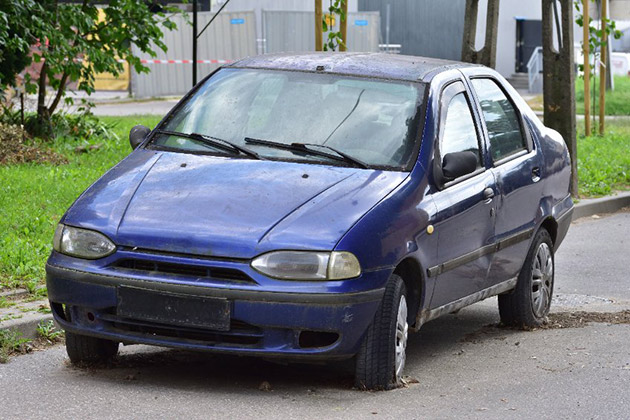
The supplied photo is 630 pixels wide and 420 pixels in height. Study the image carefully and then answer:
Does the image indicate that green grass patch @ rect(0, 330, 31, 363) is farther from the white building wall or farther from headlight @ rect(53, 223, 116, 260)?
the white building wall

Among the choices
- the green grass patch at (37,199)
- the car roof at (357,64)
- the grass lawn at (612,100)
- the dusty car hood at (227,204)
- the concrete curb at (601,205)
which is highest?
the car roof at (357,64)

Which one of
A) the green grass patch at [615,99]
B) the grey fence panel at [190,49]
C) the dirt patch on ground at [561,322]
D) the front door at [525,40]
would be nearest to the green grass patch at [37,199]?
the dirt patch on ground at [561,322]

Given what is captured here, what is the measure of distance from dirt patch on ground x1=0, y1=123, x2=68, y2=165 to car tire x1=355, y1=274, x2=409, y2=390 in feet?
28.2

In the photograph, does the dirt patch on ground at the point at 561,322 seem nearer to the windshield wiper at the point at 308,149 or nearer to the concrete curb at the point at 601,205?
the windshield wiper at the point at 308,149

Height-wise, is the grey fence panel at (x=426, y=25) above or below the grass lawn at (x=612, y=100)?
above

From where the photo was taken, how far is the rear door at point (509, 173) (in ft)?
24.8

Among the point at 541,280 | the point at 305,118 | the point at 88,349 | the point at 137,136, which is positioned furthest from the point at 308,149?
the point at 541,280

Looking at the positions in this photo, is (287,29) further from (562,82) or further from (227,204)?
(227,204)

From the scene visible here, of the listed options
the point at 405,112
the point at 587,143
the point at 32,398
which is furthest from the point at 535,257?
the point at 587,143

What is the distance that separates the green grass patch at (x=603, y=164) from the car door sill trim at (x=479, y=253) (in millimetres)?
7608

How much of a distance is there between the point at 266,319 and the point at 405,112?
1685 mm

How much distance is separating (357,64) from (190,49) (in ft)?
96.2

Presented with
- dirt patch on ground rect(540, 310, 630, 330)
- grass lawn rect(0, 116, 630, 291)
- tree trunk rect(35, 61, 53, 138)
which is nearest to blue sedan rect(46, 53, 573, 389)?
dirt patch on ground rect(540, 310, 630, 330)

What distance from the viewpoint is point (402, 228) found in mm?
6215
